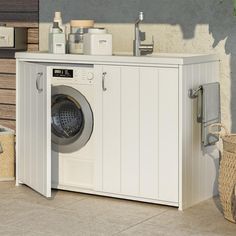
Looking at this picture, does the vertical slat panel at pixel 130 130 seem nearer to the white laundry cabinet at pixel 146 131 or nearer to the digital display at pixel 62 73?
the white laundry cabinet at pixel 146 131

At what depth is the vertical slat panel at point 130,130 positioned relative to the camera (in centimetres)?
486

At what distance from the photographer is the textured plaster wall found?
204 inches

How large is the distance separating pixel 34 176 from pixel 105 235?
3.73ft

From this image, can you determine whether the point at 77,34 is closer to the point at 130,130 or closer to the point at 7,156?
the point at 130,130

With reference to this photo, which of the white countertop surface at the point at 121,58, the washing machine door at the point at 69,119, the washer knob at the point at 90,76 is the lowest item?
the washing machine door at the point at 69,119

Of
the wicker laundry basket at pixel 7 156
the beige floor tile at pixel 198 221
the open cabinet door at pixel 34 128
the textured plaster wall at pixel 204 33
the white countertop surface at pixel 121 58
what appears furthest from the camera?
the wicker laundry basket at pixel 7 156

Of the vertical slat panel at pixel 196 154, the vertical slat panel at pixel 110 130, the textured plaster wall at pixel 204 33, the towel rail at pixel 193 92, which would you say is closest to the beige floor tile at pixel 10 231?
the vertical slat panel at pixel 110 130

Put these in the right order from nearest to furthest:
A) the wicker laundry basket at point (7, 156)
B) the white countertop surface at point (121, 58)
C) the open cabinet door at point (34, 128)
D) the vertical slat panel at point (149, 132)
Result: the white countertop surface at point (121, 58), the vertical slat panel at point (149, 132), the open cabinet door at point (34, 128), the wicker laundry basket at point (7, 156)

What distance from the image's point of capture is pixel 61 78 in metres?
5.20

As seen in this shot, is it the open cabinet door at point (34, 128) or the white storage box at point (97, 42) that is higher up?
the white storage box at point (97, 42)

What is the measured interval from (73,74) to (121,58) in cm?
45

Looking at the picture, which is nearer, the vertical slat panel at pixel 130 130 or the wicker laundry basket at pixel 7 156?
the vertical slat panel at pixel 130 130

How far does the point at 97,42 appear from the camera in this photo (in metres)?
5.14

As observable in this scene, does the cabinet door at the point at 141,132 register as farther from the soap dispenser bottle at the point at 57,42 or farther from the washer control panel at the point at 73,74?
the soap dispenser bottle at the point at 57,42
